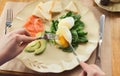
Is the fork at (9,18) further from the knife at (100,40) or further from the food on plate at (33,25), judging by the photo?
the knife at (100,40)


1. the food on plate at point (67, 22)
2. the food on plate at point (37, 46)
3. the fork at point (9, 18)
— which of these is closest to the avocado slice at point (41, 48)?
the food on plate at point (37, 46)

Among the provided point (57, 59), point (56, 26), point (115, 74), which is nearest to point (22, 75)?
point (57, 59)

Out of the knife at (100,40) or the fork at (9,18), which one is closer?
the knife at (100,40)

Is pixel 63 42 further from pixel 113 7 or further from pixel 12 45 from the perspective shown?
pixel 113 7

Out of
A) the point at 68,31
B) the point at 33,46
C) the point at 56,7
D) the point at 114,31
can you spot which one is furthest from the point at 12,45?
the point at 114,31

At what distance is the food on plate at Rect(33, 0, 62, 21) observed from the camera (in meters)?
1.17

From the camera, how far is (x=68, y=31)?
104 cm

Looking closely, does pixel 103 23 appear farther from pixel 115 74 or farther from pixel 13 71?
pixel 13 71

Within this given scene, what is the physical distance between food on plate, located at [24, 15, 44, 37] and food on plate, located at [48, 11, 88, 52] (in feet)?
0.20

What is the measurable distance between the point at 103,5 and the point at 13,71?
583 millimetres

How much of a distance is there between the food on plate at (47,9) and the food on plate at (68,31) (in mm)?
63

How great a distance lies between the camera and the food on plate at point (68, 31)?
102 cm

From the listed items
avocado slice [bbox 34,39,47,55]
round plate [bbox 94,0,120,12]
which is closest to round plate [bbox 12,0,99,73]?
avocado slice [bbox 34,39,47,55]

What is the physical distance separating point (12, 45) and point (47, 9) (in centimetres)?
35
